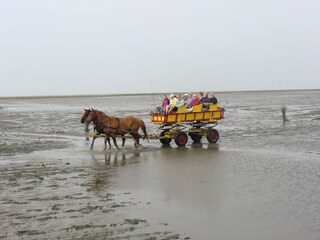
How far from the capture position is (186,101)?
62.2 ft

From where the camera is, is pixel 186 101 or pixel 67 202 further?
pixel 186 101

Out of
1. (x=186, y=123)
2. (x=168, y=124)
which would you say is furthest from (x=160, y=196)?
(x=186, y=123)

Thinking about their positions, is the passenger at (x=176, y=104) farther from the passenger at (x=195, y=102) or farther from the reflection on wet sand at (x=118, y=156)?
the reflection on wet sand at (x=118, y=156)

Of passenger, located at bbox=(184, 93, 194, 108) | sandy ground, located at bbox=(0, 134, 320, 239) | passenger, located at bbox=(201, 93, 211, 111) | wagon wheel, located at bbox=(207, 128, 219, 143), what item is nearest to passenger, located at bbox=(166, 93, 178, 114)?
passenger, located at bbox=(184, 93, 194, 108)

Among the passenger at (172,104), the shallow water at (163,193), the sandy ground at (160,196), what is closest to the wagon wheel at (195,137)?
the passenger at (172,104)

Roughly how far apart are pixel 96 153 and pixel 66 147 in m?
2.89

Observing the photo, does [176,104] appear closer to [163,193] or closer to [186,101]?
[186,101]

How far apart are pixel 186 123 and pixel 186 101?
3.20ft

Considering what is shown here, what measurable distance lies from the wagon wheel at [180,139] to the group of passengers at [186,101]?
1.06 meters

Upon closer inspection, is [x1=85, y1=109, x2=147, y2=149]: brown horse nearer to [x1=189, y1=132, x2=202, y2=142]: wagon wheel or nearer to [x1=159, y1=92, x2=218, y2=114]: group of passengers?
[x1=159, y1=92, x2=218, y2=114]: group of passengers

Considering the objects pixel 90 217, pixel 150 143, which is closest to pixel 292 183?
pixel 90 217

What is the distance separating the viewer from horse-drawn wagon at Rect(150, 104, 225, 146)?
60.0ft

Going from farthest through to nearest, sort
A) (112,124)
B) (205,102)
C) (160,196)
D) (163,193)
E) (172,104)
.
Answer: (205,102) < (172,104) < (112,124) < (163,193) < (160,196)

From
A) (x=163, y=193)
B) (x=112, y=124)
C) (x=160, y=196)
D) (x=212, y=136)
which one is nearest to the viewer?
(x=160, y=196)
